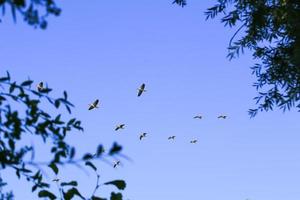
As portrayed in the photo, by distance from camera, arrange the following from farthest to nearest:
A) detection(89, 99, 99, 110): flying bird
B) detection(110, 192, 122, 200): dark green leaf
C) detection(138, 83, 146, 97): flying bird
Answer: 1. detection(138, 83, 146, 97): flying bird
2. detection(89, 99, 99, 110): flying bird
3. detection(110, 192, 122, 200): dark green leaf

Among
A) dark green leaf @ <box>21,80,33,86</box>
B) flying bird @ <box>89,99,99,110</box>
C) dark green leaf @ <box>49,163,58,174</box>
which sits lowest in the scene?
dark green leaf @ <box>49,163,58,174</box>

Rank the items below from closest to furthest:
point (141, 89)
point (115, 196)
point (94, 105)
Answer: point (115, 196)
point (94, 105)
point (141, 89)

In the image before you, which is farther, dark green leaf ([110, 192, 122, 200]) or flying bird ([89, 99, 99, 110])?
flying bird ([89, 99, 99, 110])

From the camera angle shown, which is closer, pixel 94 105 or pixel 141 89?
pixel 94 105

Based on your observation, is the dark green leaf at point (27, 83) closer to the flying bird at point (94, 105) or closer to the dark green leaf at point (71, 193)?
the dark green leaf at point (71, 193)

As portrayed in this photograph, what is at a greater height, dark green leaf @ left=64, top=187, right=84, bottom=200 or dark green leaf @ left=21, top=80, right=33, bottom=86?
dark green leaf @ left=21, top=80, right=33, bottom=86

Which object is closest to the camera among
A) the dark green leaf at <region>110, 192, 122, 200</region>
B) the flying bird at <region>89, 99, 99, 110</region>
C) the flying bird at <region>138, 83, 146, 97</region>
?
the dark green leaf at <region>110, 192, 122, 200</region>

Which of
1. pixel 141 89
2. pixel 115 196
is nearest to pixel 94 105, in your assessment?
pixel 141 89

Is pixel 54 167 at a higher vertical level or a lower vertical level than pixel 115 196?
higher

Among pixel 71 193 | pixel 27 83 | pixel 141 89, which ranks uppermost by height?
pixel 141 89

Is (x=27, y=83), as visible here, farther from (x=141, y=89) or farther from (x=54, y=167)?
(x=141, y=89)

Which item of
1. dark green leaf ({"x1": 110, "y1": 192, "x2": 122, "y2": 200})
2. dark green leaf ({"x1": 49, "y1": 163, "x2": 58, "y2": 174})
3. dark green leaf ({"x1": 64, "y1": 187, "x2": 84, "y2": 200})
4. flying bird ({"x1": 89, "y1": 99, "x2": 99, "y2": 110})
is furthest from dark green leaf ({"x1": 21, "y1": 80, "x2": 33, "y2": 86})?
flying bird ({"x1": 89, "y1": 99, "x2": 99, "y2": 110})

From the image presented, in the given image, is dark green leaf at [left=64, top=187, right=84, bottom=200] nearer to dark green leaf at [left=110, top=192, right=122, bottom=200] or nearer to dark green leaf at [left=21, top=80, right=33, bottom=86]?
dark green leaf at [left=110, top=192, right=122, bottom=200]

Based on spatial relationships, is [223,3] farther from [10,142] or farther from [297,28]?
[10,142]
